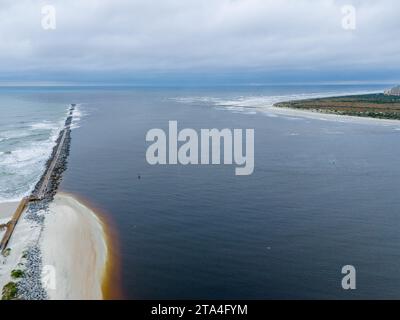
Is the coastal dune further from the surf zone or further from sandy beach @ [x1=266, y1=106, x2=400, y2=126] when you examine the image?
sandy beach @ [x1=266, y1=106, x2=400, y2=126]

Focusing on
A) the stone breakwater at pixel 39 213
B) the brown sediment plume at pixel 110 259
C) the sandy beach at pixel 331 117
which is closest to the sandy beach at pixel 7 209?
the stone breakwater at pixel 39 213

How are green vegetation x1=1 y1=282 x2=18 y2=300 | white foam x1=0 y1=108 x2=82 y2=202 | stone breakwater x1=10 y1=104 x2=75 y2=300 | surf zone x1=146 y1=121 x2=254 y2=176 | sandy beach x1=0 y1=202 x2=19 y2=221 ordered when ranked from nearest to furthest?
1. green vegetation x1=1 y1=282 x2=18 y2=300
2. stone breakwater x1=10 y1=104 x2=75 y2=300
3. sandy beach x1=0 y1=202 x2=19 y2=221
4. white foam x1=0 y1=108 x2=82 y2=202
5. surf zone x1=146 y1=121 x2=254 y2=176

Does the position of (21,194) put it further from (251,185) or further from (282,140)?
(282,140)

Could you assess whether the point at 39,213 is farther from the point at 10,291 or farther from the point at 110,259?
the point at 10,291

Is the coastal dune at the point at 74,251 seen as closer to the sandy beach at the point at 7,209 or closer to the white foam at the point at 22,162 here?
the sandy beach at the point at 7,209

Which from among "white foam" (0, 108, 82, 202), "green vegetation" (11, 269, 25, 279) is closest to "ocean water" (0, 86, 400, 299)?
"white foam" (0, 108, 82, 202)

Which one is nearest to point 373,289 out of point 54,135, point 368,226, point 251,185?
point 368,226

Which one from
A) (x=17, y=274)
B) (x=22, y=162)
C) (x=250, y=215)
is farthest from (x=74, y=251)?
(x=22, y=162)
